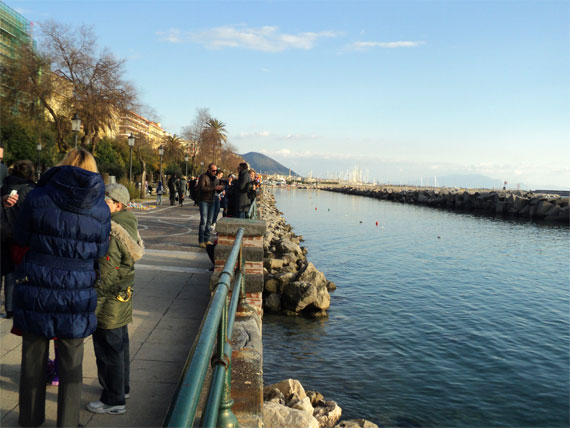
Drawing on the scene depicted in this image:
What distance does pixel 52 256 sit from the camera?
293cm

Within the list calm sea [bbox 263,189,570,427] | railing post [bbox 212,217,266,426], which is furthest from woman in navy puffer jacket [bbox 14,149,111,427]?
calm sea [bbox 263,189,570,427]

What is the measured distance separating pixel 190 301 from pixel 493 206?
6272 cm

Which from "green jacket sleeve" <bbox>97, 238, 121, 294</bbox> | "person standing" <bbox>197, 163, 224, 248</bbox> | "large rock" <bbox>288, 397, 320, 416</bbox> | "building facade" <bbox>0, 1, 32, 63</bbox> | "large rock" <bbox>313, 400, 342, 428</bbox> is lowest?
"large rock" <bbox>313, 400, 342, 428</bbox>

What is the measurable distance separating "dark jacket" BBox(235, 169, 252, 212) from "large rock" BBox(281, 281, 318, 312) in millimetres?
2491

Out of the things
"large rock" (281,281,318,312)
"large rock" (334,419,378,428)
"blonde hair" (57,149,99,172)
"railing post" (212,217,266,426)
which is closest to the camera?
"blonde hair" (57,149,99,172)

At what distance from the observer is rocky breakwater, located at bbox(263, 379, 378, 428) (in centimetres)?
473

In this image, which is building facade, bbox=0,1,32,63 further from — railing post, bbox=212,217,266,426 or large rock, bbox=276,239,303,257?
railing post, bbox=212,217,266,426

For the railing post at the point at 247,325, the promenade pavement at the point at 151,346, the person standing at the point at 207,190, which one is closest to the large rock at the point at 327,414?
the railing post at the point at 247,325

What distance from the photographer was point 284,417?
15.6 feet

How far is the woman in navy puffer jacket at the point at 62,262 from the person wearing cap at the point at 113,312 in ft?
1.35

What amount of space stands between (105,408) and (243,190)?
7380 millimetres

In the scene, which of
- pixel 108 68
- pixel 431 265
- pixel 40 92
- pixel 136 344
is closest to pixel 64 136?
Answer: pixel 40 92

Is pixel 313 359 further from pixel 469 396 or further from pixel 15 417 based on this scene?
pixel 15 417

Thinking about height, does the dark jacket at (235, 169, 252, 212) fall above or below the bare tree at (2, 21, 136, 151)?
below
